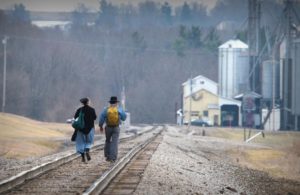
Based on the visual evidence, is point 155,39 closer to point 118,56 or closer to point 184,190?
point 118,56

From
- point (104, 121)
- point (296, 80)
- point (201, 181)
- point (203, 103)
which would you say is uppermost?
point (296, 80)

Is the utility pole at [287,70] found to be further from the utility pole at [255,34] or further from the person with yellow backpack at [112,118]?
the person with yellow backpack at [112,118]

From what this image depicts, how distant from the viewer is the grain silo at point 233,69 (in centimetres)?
10800

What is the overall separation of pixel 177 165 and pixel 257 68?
78.7 meters

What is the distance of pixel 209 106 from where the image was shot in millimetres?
103875

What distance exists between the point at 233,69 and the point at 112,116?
290 feet

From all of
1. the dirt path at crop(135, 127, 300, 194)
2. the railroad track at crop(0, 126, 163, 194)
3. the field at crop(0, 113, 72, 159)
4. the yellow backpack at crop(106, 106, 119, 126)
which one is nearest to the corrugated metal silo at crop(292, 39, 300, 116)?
the field at crop(0, 113, 72, 159)

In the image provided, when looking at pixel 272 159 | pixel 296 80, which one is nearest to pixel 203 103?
pixel 296 80

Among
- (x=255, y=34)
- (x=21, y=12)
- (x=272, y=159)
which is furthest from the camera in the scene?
(x=21, y=12)

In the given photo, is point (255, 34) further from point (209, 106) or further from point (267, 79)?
point (209, 106)

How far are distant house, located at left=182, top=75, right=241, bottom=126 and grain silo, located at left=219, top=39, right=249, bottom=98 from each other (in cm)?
156

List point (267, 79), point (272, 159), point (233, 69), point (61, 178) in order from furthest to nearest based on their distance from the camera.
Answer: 1. point (233, 69)
2. point (267, 79)
3. point (272, 159)
4. point (61, 178)

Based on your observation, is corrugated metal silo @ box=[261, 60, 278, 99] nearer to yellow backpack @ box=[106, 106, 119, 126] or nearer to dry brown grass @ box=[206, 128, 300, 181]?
dry brown grass @ box=[206, 128, 300, 181]

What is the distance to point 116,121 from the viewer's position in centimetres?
2164
